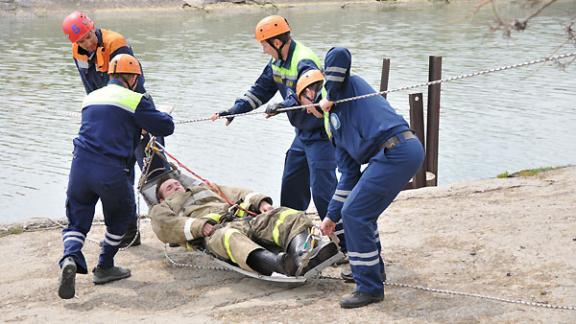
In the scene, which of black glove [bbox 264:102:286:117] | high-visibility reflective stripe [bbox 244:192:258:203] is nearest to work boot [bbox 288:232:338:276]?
high-visibility reflective stripe [bbox 244:192:258:203]

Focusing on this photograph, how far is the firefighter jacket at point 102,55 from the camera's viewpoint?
323 inches

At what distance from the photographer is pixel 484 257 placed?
23.9 ft

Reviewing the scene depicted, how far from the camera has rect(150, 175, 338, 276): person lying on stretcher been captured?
674 cm

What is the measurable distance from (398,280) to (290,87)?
1978mm

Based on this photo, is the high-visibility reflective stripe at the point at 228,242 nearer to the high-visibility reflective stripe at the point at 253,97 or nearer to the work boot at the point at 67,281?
the work boot at the point at 67,281

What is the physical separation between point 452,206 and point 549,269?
8.39 feet

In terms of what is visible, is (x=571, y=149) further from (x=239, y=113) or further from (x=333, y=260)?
(x=333, y=260)

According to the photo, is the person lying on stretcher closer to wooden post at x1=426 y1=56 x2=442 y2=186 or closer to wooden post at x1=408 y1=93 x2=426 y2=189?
wooden post at x1=408 y1=93 x2=426 y2=189

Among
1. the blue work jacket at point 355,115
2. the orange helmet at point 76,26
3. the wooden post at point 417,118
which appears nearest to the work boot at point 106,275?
the orange helmet at point 76,26

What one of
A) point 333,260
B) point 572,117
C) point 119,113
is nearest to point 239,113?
point 119,113

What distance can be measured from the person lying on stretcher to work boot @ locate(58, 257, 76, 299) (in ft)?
3.26

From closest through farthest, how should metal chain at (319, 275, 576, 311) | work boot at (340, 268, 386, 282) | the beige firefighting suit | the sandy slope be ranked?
metal chain at (319, 275, 576, 311) → the sandy slope → work boot at (340, 268, 386, 282) → the beige firefighting suit

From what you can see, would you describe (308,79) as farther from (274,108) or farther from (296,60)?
(296,60)

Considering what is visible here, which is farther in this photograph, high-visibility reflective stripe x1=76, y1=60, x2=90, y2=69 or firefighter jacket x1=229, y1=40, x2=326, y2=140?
high-visibility reflective stripe x1=76, y1=60, x2=90, y2=69
